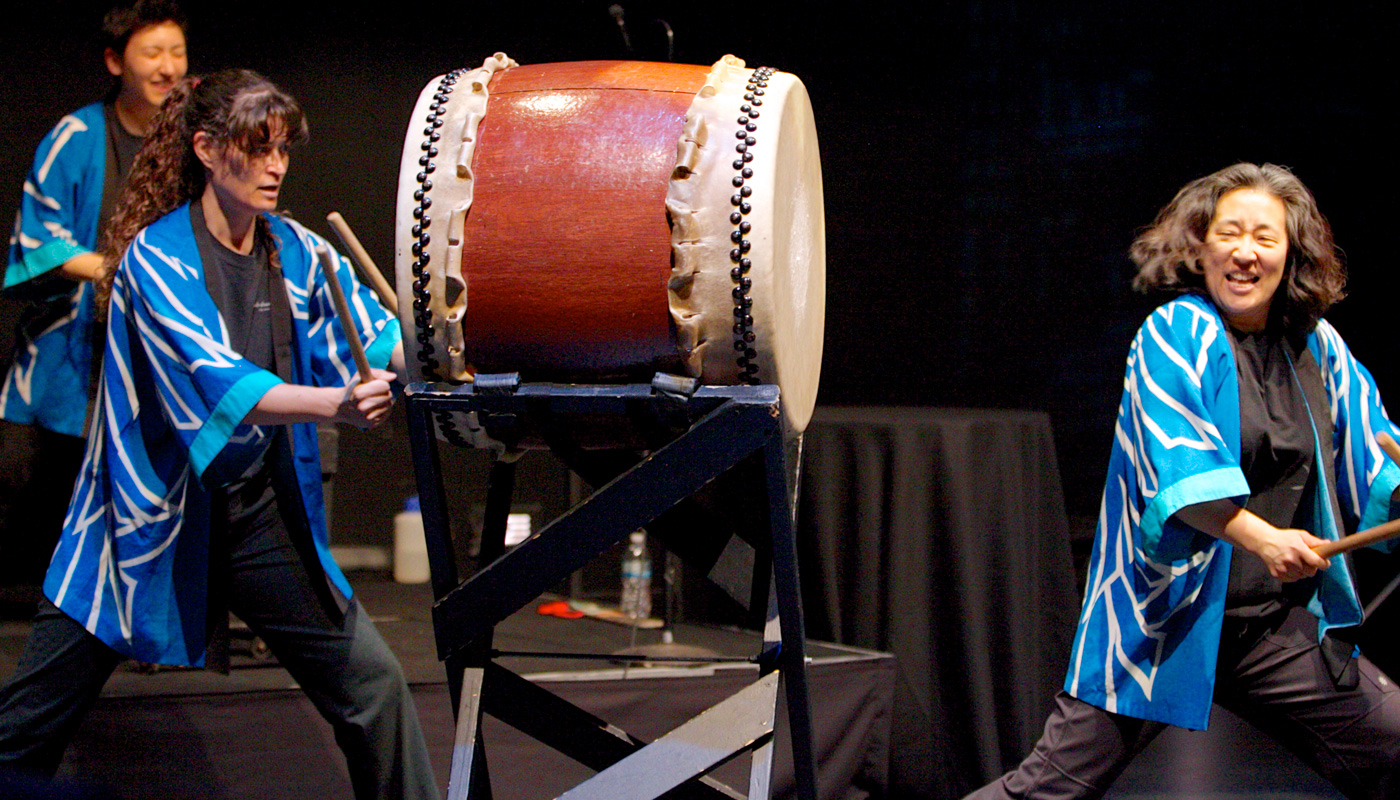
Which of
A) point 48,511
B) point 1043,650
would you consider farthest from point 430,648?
point 1043,650

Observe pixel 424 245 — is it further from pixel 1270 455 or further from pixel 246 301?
pixel 1270 455

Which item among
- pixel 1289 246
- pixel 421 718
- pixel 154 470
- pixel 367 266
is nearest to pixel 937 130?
pixel 1289 246

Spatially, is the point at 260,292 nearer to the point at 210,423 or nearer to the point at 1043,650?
the point at 210,423

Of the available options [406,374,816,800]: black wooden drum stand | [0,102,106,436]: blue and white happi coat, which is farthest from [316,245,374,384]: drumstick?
[0,102,106,436]: blue and white happi coat

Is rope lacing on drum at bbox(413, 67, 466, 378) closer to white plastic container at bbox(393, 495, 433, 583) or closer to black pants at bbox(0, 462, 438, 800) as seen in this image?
black pants at bbox(0, 462, 438, 800)

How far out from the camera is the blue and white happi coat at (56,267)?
2725 millimetres

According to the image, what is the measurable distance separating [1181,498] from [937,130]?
2.77 meters

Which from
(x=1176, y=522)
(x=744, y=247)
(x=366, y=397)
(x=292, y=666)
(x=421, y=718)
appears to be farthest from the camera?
(x=421, y=718)

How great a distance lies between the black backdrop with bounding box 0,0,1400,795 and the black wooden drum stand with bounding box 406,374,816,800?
2563mm

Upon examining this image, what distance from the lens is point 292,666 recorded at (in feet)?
6.23

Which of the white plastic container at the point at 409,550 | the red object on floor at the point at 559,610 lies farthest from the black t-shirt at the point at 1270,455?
the white plastic container at the point at 409,550

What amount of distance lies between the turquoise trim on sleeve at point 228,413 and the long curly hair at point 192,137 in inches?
14.7

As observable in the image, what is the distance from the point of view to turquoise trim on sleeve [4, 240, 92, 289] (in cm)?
270

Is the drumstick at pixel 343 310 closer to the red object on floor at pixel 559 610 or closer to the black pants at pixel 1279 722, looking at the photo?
the black pants at pixel 1279 722
